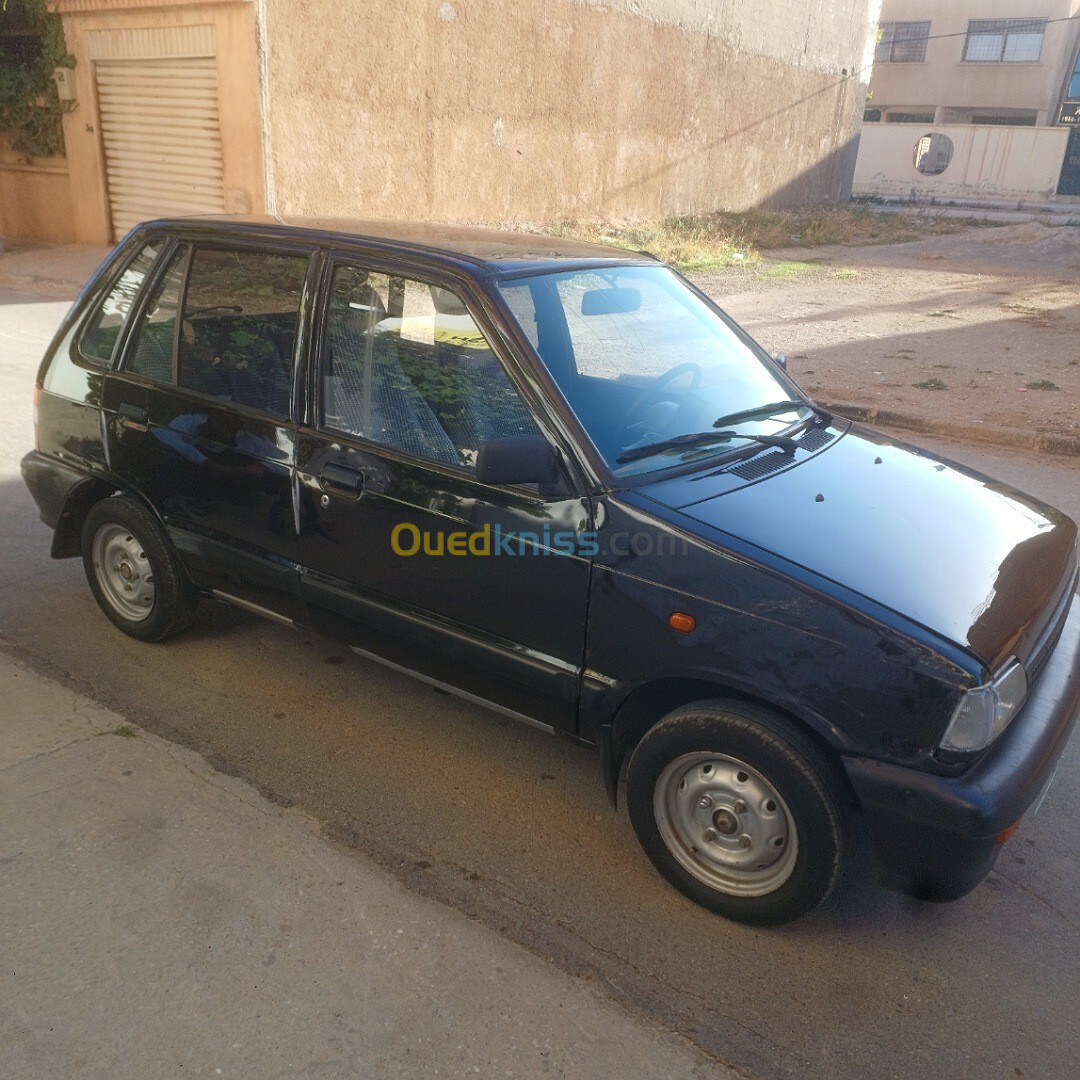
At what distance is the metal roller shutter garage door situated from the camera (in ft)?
46.3

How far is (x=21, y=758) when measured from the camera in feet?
11.4

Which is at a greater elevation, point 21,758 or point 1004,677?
point 1004,677

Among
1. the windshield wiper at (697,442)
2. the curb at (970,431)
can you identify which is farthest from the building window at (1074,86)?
the windshield wiper at (697,442)

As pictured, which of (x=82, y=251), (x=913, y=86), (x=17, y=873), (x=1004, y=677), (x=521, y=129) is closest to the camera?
(x=1004, y=677)

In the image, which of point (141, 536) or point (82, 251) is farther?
point (82, 251)

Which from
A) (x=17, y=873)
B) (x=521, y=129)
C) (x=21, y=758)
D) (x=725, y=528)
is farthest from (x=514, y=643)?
(x=521, y=129)

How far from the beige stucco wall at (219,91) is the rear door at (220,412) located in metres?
10.9

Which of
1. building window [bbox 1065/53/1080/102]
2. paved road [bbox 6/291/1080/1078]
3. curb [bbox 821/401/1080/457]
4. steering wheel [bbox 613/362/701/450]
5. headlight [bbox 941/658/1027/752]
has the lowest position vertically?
paved road [bbox 6/291/1080/1078]

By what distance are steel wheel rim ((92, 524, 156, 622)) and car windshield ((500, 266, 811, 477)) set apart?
201cm

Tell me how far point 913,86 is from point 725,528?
53234 millimetres

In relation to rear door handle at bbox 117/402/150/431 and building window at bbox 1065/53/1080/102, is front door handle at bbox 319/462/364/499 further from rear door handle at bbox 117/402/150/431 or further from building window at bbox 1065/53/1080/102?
building window at bbox 1065/53/1080/102

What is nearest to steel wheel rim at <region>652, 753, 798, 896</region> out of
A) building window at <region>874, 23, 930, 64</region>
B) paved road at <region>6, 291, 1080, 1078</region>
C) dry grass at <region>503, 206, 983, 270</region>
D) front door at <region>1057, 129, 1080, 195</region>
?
paved road at <region>6, 291, 1080, 1078</region>

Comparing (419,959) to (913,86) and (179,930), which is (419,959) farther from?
(913,86)

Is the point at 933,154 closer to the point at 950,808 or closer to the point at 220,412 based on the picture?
the point at 220,412
